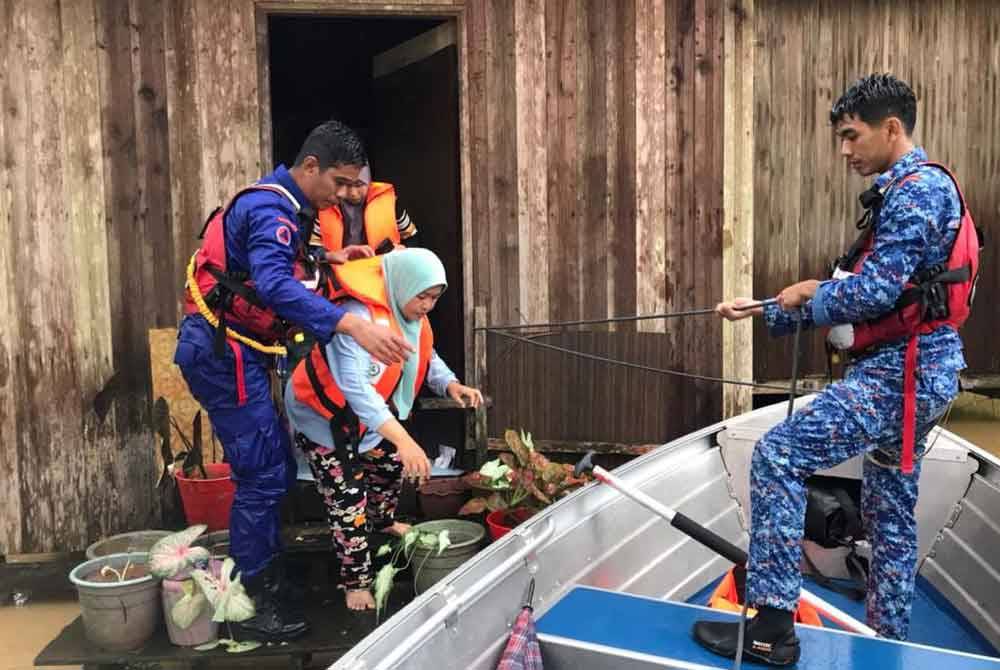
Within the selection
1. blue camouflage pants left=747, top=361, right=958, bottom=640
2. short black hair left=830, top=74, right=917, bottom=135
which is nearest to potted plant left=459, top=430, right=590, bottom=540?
blue camouflage pants left=747, top=361, right=958, bottom=640

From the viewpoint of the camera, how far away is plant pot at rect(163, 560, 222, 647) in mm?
3250

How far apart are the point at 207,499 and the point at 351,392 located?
1691 mm

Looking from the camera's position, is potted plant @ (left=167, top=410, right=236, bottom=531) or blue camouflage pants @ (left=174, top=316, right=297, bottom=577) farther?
potted plant @ (left=167, top=410, right=236, bottom=531)

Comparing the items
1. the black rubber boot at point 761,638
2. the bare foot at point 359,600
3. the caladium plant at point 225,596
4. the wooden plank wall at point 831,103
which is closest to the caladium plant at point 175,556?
the caladium plant at point 225,596

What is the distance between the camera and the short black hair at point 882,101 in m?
2.46

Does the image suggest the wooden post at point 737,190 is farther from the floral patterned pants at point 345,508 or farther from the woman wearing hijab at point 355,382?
the floral patterned pants at point 345,508

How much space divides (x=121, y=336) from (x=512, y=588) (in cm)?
333

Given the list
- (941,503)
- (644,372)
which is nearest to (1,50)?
(644,372)

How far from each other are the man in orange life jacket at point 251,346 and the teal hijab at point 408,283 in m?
0.35

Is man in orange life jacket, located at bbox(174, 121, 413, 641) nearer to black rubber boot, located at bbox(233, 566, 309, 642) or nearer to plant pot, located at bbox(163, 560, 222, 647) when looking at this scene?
black rubber boot, located at bbox(233, 566, 309, 642)

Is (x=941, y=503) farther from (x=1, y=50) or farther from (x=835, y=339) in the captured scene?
(x=1, y=50)

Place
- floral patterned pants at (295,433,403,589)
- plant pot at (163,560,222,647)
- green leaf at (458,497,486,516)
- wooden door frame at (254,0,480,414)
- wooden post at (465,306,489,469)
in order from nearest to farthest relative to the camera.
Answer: plant pot at (163,560,222,647) < floral patterned pants at (295,433,403,589) < green leaf at (458,497,486,516) < wooden door frame at (254,0,480,414) < wooden post at (465,306,489,469)

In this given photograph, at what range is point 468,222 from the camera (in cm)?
505

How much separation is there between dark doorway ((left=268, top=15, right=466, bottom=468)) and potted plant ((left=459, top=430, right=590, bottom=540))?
1.33 meters
